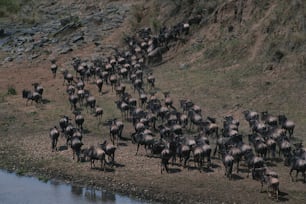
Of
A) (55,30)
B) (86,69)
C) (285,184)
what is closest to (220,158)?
(285,184)

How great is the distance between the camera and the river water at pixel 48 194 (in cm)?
2677

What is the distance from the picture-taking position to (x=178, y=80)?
139 feet

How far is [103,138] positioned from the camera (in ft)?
111

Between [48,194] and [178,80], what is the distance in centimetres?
1642

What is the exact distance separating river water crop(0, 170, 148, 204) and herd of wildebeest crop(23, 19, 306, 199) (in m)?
1.78

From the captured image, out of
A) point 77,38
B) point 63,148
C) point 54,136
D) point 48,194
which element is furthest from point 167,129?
point 77,38

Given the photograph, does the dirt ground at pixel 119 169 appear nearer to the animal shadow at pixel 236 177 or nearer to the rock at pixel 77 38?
the animal shadow at pixel 236 177

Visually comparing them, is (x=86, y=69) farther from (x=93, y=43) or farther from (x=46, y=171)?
(x=46, y=171)

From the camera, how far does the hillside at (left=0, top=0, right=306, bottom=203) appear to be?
89.4 ft

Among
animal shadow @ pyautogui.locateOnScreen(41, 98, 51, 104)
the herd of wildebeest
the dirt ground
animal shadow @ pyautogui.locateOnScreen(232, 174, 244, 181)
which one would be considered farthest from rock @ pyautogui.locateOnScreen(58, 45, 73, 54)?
animal shadow @ pyautogui.locateOnScreen(232, 174, 244, 181)

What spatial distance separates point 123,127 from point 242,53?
1126cm

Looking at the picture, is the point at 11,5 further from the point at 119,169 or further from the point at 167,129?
the point at 119,169

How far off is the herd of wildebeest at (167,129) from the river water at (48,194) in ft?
5.86

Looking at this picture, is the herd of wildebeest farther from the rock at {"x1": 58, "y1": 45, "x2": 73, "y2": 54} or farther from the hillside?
the rock at {"x1": 58, "y1": 45, "x2": 73, "y2": 54}
